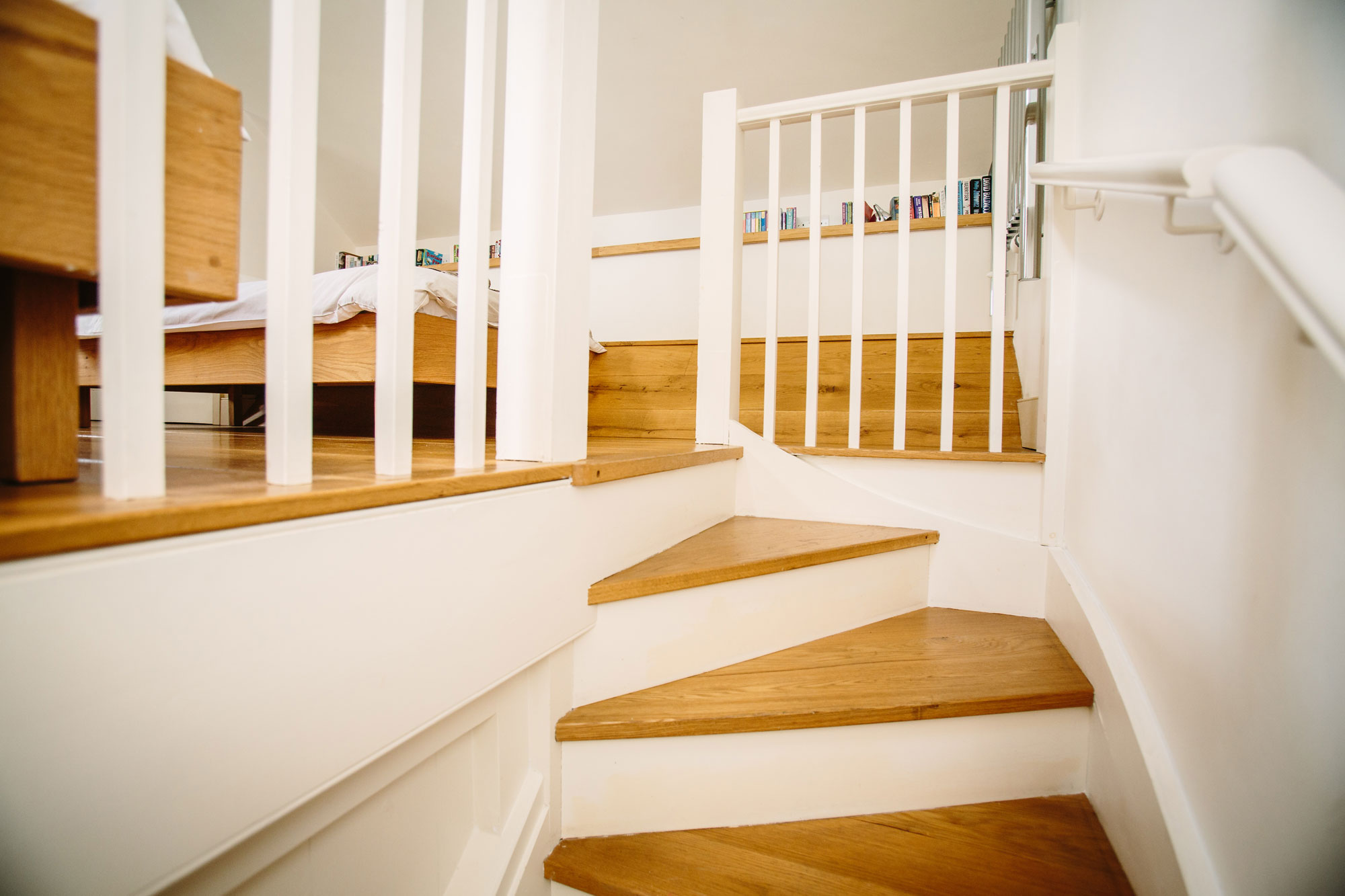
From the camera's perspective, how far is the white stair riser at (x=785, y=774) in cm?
84

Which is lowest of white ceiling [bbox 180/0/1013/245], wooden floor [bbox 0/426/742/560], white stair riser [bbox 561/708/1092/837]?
white stair riser [bbox 561/708/1092/837]

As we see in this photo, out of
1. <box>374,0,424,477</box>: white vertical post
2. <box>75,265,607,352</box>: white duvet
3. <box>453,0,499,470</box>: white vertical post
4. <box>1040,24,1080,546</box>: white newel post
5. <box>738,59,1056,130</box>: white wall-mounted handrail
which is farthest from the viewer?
<box>75,265,607,352</box>: white duvet

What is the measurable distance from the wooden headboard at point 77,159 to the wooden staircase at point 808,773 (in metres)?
0.61

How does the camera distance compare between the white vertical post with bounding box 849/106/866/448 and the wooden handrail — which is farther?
the wooden handrail

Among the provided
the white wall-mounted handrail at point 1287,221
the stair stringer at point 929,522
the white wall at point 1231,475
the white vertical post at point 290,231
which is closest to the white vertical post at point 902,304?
the stair stringer at point 929,522

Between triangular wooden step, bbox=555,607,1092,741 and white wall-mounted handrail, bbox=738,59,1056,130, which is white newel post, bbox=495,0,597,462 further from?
white wall-mounted handrail, bbox=738,59,1056,130

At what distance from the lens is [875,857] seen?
2.55ft

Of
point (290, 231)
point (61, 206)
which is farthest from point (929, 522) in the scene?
point (61, 206)

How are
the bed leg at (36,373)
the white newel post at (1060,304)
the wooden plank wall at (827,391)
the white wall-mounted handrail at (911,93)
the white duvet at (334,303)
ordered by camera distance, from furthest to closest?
1. the wooden plank wall at (827,391)
2. the white duvet at (334,303)
3. the white wall-mounted handrail at (911,93)
4. the white newel post at (1060,304)
5. the bed leg at (36,373)

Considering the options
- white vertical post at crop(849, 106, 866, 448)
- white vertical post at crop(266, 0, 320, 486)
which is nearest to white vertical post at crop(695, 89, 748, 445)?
white vertical post at crop(849, 106, 866, 448)

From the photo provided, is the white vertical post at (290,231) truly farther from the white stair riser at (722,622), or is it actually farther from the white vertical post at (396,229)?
the white stair riser at (722,622)

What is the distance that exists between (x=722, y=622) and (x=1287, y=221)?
797 millimetres

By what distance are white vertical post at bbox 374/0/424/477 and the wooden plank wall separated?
1237 millimetres

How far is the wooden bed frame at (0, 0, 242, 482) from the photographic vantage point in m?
0.35
